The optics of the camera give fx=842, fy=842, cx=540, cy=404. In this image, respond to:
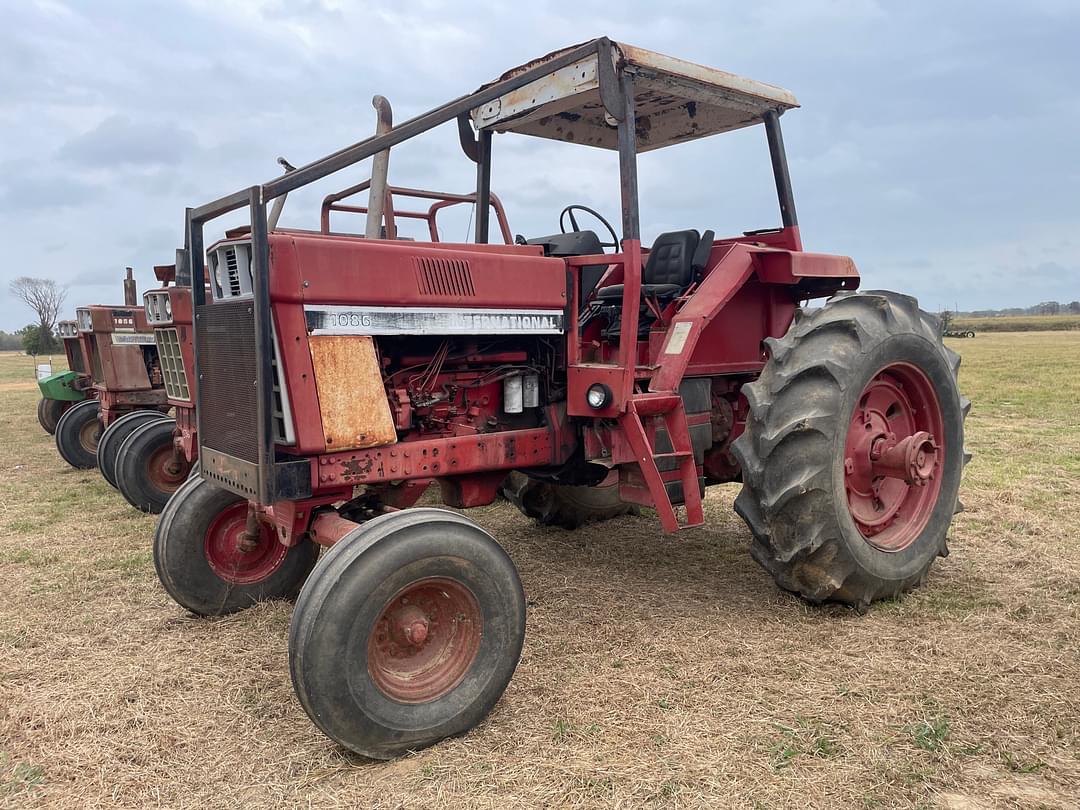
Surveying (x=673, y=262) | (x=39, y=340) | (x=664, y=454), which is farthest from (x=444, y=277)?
(x=39, y=340)

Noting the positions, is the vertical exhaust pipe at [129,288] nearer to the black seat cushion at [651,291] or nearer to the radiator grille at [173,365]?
the radiator grille at [173,365]

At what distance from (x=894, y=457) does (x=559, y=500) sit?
2311mm

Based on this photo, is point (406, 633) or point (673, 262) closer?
point (406, 633)

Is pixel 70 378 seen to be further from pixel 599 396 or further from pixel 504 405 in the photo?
pixel 599 396

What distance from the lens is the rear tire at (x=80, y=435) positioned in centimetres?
922

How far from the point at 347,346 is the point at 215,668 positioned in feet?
4.94

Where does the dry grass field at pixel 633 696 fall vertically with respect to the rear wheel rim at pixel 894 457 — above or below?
below

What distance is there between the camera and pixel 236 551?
419 centimetres

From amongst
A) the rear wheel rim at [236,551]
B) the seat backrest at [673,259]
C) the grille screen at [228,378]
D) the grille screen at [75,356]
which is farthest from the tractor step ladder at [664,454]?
the grille screen at [75,356]

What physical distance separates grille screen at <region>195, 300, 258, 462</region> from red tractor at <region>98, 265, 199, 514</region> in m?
2.78

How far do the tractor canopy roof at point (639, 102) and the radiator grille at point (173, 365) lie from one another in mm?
3229

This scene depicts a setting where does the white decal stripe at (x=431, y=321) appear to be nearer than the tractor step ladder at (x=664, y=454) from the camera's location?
Yes

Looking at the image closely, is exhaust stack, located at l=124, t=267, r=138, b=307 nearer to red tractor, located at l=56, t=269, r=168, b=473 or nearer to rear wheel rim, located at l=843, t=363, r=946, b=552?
red tractor, located at l=56, t=269, r=168, b=473

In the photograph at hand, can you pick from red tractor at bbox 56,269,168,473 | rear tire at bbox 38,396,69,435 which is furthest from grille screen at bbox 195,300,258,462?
rear tire at bbox 38,396,69,435
